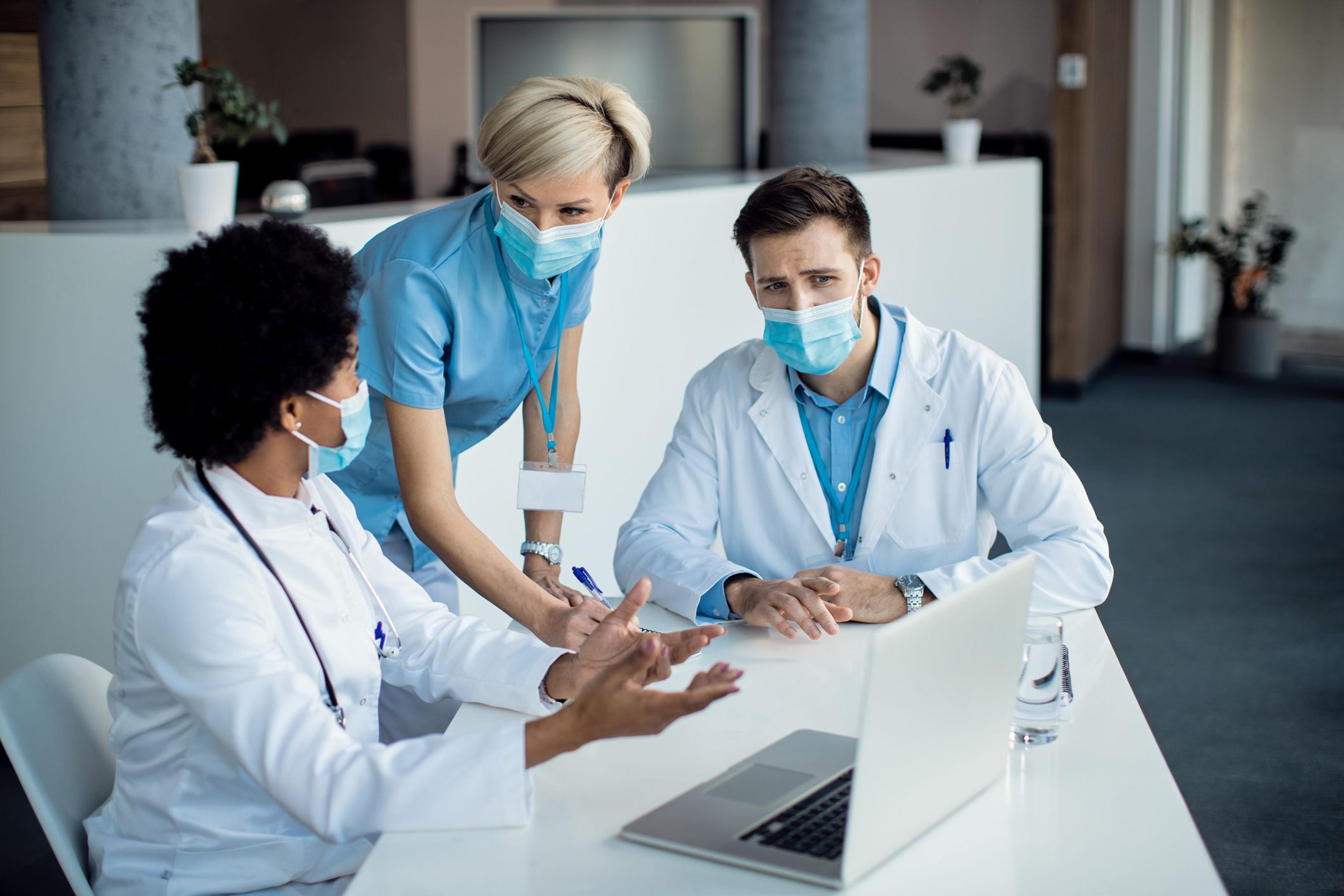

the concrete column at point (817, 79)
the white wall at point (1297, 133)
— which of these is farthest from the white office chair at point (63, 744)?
the white wall at point (1297, 133)

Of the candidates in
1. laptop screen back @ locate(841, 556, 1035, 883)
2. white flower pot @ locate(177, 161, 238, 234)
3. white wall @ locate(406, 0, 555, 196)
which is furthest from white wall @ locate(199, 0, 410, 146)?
laptop screen back @ locate(841, 556, 1035, 883)

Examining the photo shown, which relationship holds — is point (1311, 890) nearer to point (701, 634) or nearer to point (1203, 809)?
point (1203, 809)

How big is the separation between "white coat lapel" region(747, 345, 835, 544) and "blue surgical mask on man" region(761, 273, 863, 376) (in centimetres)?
8

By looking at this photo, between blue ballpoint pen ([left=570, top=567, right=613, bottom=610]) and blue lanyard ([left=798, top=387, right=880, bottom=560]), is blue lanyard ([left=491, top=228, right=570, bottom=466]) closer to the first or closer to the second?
blue ballpoint pen ([left=570, top=567, right=613, bottom=610])

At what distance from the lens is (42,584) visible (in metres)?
3.09

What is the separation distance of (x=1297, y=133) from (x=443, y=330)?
25.8ft

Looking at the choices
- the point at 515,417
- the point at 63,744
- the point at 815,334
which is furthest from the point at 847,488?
the point at 515,417

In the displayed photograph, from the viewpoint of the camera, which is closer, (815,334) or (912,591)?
(912,591)

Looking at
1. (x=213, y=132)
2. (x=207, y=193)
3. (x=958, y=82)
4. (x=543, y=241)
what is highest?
(x=958, y=82)

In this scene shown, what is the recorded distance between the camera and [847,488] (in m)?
2.24

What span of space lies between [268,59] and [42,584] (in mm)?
7806

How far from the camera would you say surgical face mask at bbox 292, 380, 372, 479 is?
1.50 meters

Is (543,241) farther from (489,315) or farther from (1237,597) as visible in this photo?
(1237,597)

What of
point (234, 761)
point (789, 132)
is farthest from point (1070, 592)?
point (789, 132)
